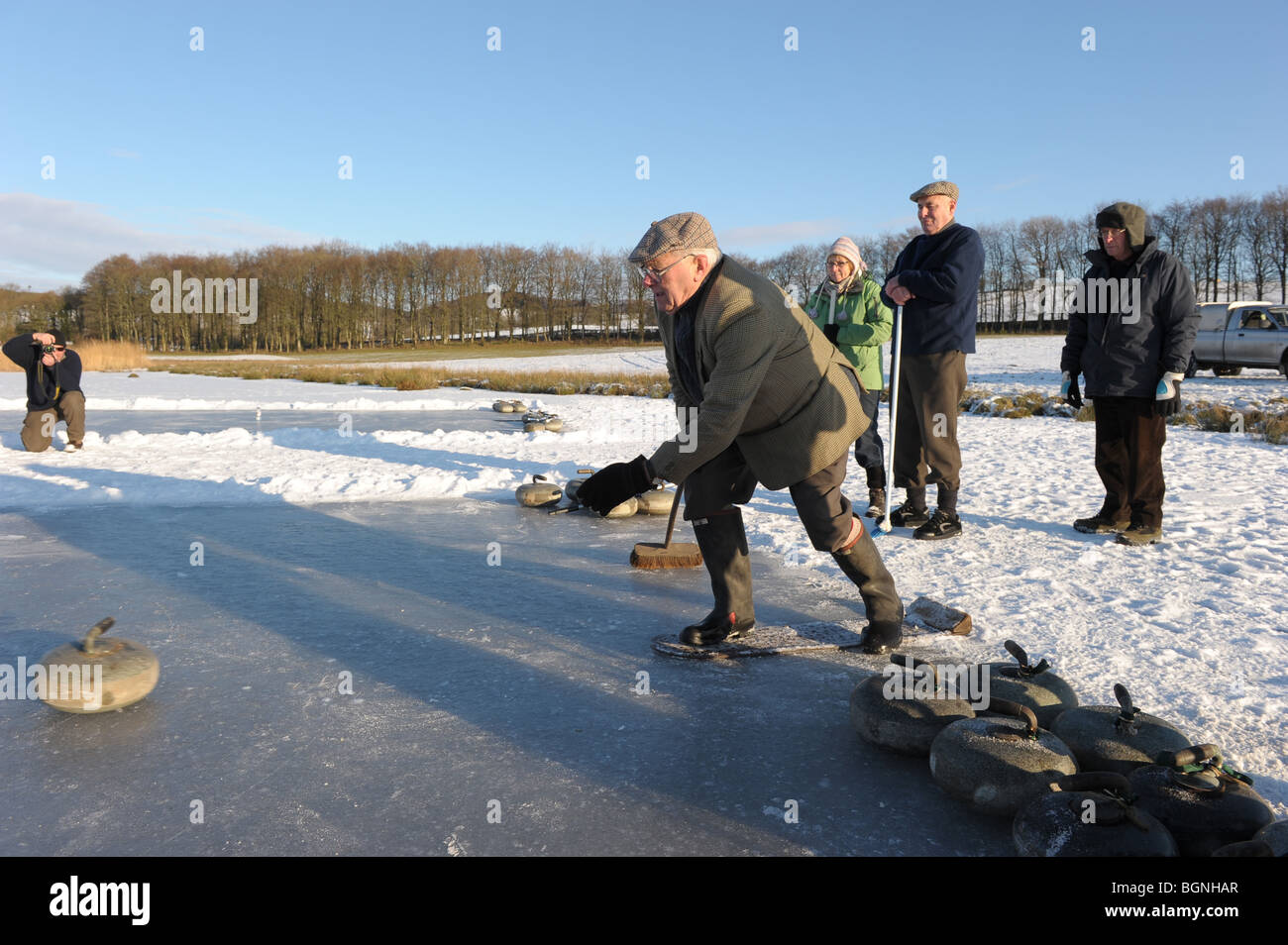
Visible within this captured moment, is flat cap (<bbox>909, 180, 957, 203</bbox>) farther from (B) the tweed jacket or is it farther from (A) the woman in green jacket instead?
(B) the tweed jacket

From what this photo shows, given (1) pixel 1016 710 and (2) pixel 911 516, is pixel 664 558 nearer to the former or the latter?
(2) pixel 911 516

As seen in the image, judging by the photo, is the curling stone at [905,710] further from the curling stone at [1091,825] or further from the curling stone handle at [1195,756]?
the curling stone handle at [1195,756]

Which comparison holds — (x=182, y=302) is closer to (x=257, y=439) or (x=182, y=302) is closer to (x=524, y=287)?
(x=524, y=287)

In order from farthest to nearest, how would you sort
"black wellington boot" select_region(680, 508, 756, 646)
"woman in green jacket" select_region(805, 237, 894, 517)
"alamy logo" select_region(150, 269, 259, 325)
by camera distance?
"alamy logo" select_region(150, 269, 259, 325), "woman in green jacket" select_region(805, 237, 894, 517), "black wellington boot" select_region(680, 508, 756, 646)

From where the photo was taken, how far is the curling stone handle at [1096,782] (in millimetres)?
2361

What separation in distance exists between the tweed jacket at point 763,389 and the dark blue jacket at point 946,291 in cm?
240

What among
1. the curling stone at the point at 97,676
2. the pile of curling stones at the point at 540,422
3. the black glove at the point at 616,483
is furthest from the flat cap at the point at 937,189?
the pile of curling stones at the point at 540,422

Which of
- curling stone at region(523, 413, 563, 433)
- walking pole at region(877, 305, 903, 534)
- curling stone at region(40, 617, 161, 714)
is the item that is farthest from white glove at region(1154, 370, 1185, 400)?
curling stone at region(523, 413, 563, 433)

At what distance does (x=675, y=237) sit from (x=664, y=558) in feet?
8.22

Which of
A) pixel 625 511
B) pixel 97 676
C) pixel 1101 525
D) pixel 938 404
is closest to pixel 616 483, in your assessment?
pixel 97 676

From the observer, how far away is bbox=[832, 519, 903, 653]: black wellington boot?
380 cm

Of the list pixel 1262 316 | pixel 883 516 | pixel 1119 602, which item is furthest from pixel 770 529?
pixel 1262 316
